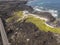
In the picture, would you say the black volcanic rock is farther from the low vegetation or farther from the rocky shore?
the low vegetation

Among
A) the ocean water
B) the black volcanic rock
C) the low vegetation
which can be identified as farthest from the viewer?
the ocean water

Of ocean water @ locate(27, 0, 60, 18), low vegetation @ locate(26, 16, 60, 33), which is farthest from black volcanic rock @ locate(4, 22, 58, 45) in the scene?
ocean water @ locate(27, 0, 60, 18)

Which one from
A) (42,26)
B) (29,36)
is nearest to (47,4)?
(42,26)

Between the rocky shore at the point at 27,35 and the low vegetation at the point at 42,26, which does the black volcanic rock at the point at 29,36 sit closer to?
the rocky shore at the point at 27,35

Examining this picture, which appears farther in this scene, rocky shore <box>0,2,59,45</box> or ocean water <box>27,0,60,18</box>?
ocean water <box>27,0,60,18</box>

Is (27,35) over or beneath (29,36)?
beneath

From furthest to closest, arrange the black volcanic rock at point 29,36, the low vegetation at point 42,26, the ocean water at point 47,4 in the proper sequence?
the ocean water at point 47,4
the low vegetation at point 42,26
the black volcanic rock at point 29,36

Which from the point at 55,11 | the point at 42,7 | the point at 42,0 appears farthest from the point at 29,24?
the point at 42,0

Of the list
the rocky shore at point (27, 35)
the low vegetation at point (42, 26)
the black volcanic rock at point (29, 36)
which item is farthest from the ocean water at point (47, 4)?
the black volcanic rock at point (29, 36)

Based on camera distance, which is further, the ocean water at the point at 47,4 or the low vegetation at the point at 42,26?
Answer: the ocean water at the point at 47,4

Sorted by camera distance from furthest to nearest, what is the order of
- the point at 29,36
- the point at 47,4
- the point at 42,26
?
1. the point at 47,4
2. the point at 42,26
3. the point at 29,36

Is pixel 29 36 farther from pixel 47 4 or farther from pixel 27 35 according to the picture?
pixel 47 4
